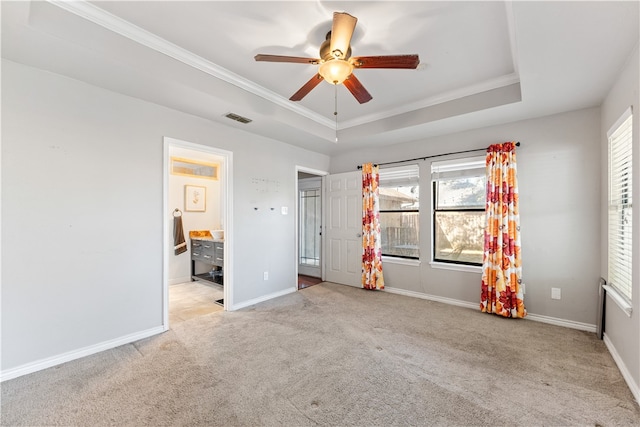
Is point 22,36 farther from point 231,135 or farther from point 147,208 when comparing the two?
point 231,135

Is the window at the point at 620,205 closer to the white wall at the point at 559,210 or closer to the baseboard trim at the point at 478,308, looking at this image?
the white wall at the point at 559,210

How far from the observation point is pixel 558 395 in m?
1.96

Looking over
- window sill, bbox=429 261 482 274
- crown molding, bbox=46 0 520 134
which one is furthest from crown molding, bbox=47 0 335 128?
window sill, bbox=429 261 482 274

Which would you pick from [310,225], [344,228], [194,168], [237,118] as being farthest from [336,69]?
[194,168]

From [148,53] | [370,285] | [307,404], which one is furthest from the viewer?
[370,285]

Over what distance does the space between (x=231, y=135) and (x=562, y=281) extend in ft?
14.8

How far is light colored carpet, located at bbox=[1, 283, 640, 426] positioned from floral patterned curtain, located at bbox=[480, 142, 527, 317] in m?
0.32

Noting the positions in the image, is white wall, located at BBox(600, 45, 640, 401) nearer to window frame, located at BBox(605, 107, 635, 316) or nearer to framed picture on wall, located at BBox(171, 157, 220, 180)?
window frame, located at BBox(605, 107, 635, 316)

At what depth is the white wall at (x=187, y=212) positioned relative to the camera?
5.18 meters

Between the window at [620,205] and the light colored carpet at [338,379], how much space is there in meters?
0.74

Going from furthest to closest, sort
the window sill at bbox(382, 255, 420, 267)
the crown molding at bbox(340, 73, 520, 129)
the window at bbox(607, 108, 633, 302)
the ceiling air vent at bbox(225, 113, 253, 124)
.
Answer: the window sill at bbox(382, 255, 420, 267), the ceiling air vent at bbox(225, 113, 253, 124), the crown molding at bbox(340, 73, 520, 129), the window at bbox(607, 108, 633, 302)

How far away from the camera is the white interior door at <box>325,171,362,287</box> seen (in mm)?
4953

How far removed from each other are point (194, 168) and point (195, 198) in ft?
2.00

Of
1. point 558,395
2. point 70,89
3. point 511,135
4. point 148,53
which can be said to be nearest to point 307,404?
point 558,395
